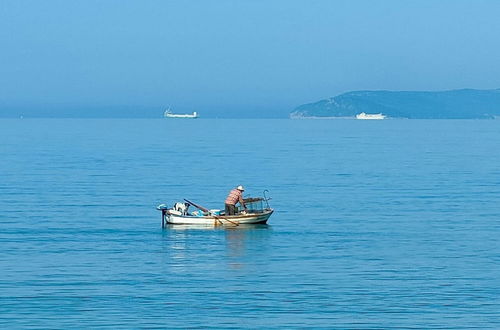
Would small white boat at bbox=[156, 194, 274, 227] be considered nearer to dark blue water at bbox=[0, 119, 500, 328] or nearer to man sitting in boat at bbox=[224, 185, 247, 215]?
man sitting in boat at bbox=[224, 185, 247, 215]

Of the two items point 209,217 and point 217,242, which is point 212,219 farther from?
point 217,242

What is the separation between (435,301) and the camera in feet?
114

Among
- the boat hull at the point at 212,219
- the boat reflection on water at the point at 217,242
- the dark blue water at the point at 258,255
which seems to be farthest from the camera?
the boat hull at the point at 212,219

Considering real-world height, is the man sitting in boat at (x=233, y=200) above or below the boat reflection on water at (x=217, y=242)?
above

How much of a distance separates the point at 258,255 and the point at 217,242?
4.38 m

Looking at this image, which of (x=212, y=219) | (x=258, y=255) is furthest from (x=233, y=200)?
(x=258, y=255)

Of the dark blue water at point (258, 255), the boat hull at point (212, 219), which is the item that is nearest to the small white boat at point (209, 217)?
the boat hull at point (212, 219)

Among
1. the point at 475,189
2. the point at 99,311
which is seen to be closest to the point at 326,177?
the point at 475,189

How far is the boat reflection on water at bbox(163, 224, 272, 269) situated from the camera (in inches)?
1727

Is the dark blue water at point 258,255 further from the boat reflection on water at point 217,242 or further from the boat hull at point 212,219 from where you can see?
the boat hull at point 212,219

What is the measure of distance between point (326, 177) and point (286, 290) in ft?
164

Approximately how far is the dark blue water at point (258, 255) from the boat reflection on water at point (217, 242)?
0.29 feet

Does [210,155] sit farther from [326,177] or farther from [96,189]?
[96,189]

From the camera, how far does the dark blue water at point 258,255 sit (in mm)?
33188
